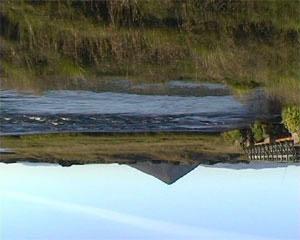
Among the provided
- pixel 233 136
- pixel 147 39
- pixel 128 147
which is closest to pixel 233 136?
pixel 233 136

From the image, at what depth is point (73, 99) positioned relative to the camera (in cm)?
1158

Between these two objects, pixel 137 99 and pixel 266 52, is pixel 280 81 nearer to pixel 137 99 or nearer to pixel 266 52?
pixel 266 52

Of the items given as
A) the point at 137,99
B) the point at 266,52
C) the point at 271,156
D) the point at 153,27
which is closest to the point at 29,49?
the point at 153,27

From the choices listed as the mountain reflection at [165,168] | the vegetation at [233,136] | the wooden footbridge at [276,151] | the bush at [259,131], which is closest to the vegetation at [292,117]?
the wooden footbridge at [276,151]

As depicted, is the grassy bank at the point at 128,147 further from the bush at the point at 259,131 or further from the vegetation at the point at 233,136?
the bush at the point at 259,131

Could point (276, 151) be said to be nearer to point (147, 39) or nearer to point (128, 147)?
point (128, 147)

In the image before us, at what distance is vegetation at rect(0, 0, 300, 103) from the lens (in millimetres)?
7773

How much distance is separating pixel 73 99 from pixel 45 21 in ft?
12.9

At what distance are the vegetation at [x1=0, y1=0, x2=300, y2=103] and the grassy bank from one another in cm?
817

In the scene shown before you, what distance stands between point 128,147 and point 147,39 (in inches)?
404

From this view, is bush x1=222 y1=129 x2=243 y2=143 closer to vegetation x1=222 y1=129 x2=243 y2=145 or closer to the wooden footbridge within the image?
vegetation x1=222 y1=129 x2=243 y2=145

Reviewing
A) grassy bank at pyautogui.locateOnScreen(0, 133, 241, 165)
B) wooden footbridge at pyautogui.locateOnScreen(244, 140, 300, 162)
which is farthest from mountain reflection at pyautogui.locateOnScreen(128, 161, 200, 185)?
wooden footbridge at pyautogui.locateOnScreen(244, 140, 300, 162)

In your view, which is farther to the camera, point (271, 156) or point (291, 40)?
point (271, 156)

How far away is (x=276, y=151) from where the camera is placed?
13.7 metres
